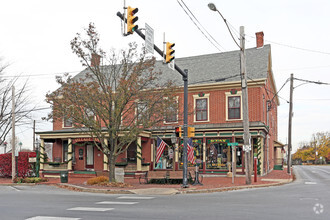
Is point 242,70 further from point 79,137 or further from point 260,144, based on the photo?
point 79,137

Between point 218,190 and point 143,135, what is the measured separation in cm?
1233

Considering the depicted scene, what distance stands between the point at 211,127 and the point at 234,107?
8.59 feet

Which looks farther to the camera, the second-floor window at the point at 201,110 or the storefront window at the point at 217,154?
the second-floor window at the point at 201,110

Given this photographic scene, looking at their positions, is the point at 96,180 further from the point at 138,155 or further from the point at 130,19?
the point at 130,19

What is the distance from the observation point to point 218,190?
56.9ft

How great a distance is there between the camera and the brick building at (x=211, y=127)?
28016 mm

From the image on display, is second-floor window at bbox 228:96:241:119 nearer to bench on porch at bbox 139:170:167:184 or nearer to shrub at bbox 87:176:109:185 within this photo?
bench on porch at bbox 139:170:167:184

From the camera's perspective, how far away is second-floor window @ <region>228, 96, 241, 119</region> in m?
28.7

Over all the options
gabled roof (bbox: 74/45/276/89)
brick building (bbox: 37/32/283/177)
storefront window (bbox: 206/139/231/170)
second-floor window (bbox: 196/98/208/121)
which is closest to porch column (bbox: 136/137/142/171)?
brick building (bbox: 37/32/283/177)

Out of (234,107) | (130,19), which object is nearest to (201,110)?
(234,107)

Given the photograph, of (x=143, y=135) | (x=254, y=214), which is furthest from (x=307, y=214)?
(x=143, y=135)

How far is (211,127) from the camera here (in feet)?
91.9

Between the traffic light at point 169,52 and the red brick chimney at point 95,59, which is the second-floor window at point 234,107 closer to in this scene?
the red brick chimney at point 95,59

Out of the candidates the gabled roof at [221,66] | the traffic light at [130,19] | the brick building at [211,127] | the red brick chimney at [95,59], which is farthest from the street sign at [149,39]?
the gabled roof at [221,66]
